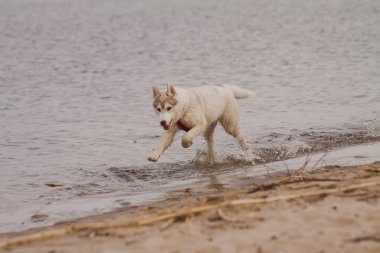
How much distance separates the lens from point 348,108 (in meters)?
14.5

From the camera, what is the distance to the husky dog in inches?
342

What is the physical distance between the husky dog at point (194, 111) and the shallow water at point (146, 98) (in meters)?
0.58

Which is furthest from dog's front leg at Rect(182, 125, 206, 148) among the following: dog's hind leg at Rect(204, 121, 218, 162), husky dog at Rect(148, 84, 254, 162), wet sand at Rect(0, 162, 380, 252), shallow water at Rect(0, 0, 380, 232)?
wet sand at Rect(0, 162, 380, 252)

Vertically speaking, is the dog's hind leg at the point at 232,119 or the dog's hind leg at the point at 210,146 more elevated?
the dog's hind leg at the point at 232,119

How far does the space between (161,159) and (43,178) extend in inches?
76.9

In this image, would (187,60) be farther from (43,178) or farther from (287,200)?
Result: (287,200)

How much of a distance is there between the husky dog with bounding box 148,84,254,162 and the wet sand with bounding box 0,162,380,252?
8.82 feet

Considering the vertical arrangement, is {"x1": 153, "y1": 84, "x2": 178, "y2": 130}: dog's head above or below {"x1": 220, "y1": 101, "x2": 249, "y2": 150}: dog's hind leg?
above

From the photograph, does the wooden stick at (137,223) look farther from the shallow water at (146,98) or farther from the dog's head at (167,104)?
the dog's head at (167,104)

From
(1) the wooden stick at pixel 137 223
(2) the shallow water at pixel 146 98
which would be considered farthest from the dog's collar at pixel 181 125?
(1) the wooden stick at pixel 137 223

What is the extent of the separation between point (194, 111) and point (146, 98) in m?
8.67

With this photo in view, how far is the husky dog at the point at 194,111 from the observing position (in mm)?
8688

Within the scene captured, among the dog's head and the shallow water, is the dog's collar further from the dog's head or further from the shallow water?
the shallow water

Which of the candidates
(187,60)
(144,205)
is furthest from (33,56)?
(144,205)
